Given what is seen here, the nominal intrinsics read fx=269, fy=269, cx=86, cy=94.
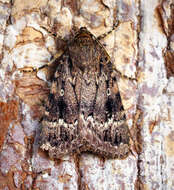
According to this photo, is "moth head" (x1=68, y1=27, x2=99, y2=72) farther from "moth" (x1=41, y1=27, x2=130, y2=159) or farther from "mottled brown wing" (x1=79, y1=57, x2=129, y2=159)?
"mottled brown wing" (x1=79, y1=57, x2=129, y2=159)

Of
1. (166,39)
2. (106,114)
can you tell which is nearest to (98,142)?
(106,114)

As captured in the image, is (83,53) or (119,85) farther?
(83,53)

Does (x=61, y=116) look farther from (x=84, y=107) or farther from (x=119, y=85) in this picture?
(x=119, y=85)

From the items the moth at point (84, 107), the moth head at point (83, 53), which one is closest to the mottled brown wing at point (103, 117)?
the moth at point (84, 107)

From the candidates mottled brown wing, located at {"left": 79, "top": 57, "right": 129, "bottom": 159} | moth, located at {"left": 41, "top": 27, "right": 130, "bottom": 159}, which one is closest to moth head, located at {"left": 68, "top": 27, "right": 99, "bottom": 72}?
moth, located at {"left": 41, "top": 27, "right": 130, "bottom": 159}

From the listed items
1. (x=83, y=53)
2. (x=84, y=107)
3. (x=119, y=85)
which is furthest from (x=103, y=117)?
(x=83, y=53)

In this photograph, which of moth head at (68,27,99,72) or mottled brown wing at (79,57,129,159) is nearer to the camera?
mottled brown wing at (79,57,129,159)

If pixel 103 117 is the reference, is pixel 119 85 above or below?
above

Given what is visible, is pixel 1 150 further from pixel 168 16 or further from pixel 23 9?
pixel 168 16
